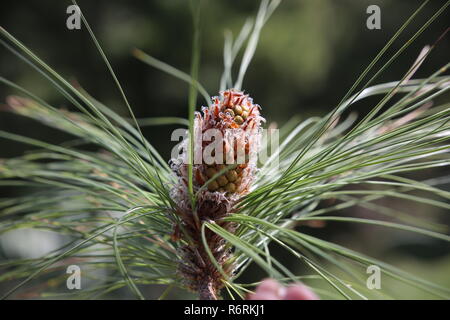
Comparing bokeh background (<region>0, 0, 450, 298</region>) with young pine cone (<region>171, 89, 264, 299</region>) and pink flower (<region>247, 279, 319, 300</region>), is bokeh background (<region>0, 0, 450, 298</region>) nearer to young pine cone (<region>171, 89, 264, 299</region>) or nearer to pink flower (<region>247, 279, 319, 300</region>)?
young pine cone (<region>171, 89, 264, 299</region>)

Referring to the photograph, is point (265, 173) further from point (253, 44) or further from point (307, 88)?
point (307, 88)

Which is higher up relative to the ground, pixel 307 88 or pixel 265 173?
pixel 307 88

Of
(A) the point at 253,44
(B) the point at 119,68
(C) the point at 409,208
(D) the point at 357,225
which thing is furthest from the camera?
(C) the point at 409,208

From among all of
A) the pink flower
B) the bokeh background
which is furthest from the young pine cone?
the bokeh background

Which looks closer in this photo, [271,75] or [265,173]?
[265,173]

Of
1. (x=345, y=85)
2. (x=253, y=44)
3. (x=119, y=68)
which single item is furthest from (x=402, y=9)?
(x=253, y=44)

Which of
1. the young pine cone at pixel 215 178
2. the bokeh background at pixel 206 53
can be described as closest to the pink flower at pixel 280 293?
the young pine cone at pixel 215 178

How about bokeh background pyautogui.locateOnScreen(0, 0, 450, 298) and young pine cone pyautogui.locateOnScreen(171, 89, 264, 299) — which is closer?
young pine cone pyautogui.locateOnScreen(171, 89, 264, 299)

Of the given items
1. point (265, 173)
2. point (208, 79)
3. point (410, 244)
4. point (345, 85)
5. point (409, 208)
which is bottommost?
point (265, 173)
